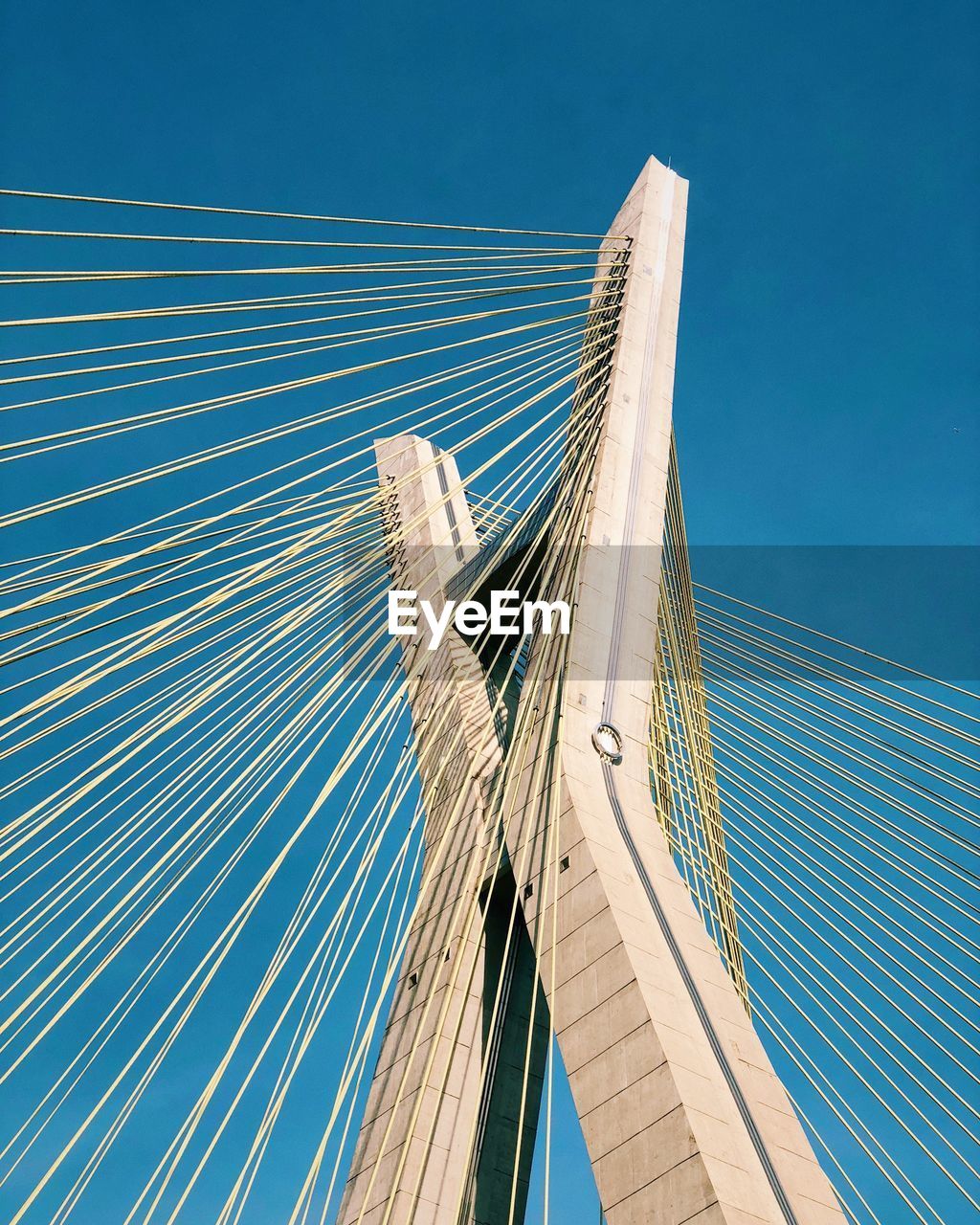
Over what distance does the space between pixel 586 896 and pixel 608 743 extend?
67.5 inches

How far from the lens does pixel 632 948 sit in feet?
25.2

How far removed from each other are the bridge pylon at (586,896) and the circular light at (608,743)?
0.02 m

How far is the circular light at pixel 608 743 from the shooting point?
9539mm

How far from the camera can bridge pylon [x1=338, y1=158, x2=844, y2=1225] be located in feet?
23.0

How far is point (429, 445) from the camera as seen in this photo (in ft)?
48.6

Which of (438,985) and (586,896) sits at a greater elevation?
(438,985)

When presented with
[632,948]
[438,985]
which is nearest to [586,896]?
[632,948]

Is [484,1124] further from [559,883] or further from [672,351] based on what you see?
[672,351]

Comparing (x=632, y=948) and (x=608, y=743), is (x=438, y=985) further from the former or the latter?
(x=608, y=743)
